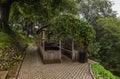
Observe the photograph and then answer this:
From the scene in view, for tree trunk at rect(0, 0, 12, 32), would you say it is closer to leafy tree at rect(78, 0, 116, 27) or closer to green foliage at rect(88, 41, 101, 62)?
green foliage at rect(88, 41, 101, 62)

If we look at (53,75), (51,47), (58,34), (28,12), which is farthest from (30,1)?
(53,75)

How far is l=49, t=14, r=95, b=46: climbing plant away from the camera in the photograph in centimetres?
1093

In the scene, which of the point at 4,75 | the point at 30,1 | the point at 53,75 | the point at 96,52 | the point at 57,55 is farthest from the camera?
the point at 96,52

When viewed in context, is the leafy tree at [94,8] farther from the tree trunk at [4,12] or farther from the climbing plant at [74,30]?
the climbing plant at [74,30]

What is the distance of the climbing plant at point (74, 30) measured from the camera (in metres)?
10.9

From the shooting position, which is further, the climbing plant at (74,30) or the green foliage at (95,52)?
the green foliage at (95,52)

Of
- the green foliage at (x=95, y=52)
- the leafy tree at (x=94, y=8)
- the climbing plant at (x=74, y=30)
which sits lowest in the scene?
the green foliage at (x=95, y=52)

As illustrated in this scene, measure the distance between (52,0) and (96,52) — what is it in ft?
25.7

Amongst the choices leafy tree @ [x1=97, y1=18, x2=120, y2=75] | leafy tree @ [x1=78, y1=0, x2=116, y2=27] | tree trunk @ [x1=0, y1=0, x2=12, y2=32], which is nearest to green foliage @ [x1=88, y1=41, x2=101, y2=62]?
leafy tree @ [x1=97, y1=18, x2=120, y2=75]

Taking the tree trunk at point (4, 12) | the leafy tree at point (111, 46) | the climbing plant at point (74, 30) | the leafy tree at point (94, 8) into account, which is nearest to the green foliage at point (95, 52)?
the leafy tree at point (111, 46)

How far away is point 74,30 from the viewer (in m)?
11.0

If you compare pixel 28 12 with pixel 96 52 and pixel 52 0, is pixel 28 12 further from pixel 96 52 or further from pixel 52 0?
pixel 96 52

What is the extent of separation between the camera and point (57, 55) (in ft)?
36.4

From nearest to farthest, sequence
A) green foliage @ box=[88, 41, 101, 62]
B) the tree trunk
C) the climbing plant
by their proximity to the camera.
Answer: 1. the climbing plant
2. the tree trunk
3. green foliage @ box=[88, 41, 101, 62]
